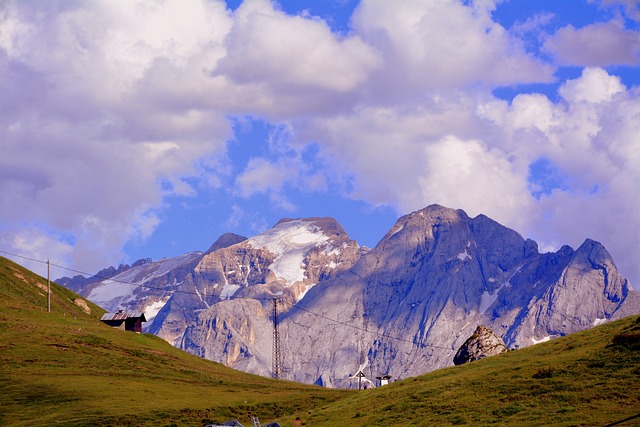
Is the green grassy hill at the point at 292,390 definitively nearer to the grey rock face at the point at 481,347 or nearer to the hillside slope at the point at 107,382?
the hillside slope at the point at 107,382

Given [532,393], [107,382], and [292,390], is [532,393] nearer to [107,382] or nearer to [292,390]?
[107,382]

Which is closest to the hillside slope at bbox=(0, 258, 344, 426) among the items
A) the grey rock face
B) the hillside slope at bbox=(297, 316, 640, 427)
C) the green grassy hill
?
the green grassy hill

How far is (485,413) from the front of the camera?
8894 cm

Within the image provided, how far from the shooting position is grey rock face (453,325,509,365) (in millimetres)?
155462

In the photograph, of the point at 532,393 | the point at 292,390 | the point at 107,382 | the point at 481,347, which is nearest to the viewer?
the point at 532,393

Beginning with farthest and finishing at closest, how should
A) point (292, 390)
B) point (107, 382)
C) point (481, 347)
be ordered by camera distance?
point (481, 347), point (292, 390), point (107, 382)

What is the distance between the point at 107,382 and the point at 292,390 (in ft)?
108

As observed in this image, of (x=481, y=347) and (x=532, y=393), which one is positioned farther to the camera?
(x=481, y=347)

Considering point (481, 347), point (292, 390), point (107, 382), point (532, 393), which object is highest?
point (481, 347)

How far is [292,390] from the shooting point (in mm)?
154500

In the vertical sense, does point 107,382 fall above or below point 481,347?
below

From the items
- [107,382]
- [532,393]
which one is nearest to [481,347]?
[107,382]

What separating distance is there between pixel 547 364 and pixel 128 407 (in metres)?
47.2

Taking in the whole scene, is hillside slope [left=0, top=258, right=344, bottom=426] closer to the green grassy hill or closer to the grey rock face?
the green grassy hill
